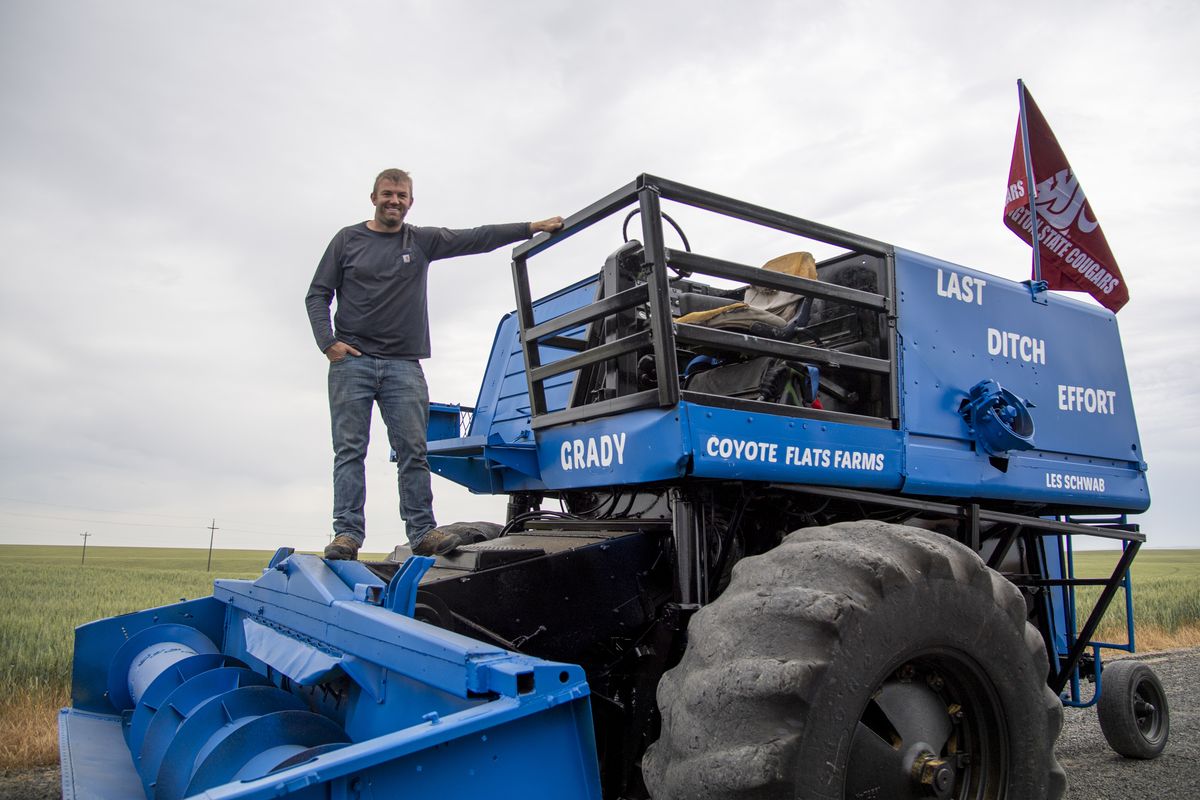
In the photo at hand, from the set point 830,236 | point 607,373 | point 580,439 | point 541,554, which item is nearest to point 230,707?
point 541,554

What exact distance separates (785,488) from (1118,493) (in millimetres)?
2978

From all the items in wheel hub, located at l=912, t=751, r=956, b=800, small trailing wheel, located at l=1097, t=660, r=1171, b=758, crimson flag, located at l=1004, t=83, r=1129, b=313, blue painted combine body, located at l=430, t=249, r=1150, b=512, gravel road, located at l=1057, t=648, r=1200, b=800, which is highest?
crimson flag, located at l=1004, t=83, r=1129, b=313

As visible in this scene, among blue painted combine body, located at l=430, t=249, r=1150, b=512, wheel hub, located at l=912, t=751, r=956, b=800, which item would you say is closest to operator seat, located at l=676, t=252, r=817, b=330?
blue painted combine body, located at l=430, t=249, r=1150, b=512

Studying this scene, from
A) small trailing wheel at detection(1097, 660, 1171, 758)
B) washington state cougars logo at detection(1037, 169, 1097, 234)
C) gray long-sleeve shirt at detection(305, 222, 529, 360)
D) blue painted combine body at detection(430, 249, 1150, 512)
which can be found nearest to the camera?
blue painted combine body at detection(430, 249, 1150, 512)

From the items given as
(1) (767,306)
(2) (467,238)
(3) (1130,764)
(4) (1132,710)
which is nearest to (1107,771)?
(3) (1130,764)

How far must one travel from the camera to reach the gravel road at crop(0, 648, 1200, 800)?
5430mm

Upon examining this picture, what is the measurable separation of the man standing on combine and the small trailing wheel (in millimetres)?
4795

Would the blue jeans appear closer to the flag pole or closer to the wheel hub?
the wheel hub

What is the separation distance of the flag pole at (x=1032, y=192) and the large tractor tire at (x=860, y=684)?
8.37 feet

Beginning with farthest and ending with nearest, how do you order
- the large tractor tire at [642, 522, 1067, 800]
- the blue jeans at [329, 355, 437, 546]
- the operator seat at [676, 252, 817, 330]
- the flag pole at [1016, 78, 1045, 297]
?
1. the flag pole at [1016, 78, 1045, 297]
2. the blue jeans at [329, 355, 437, 546]
3. the operator seat at [676, 252, 817, 330]
4. the large tractor tire at [642, 522, 1067, 800]

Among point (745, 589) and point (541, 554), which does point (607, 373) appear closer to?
point (541, 554)

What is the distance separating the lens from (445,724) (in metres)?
2.41

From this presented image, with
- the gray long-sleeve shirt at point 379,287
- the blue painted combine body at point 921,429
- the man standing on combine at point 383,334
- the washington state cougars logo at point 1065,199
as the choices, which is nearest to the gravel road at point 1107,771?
the blue painted combine body at point 921,429

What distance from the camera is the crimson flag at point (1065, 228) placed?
22.1 feet
